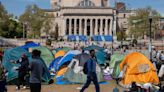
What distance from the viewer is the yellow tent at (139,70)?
70.5 feet

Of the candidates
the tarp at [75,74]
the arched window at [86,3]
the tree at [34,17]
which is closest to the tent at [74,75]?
the tarp at [75,74]

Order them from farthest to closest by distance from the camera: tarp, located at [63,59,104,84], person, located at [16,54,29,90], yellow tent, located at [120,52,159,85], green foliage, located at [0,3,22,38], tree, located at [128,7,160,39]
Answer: tree, located at [128,7,160,39] < green foliage, located at [0,3,22,38] < tarp, located at [63,59,104,84] < yellow tent, located at [120,52,159,85] < person, located at [16,54,29,90]

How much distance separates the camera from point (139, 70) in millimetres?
22078

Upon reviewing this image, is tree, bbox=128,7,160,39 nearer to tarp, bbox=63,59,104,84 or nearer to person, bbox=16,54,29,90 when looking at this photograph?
tarp, bbox=63,59,104,84

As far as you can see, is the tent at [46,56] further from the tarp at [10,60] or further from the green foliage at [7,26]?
the green foliage at [7,26]

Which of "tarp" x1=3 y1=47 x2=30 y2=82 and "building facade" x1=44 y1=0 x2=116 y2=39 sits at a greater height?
"building facade" x1=44 y1=0 x2=116 y2=39

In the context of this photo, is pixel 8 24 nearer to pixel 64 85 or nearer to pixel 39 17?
pixel 39 17

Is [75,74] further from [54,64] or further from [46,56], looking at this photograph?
[46,56]

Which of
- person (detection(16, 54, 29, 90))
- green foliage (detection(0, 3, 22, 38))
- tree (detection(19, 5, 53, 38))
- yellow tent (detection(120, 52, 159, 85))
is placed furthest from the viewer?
tree (detection(19, 5, 53, 38))

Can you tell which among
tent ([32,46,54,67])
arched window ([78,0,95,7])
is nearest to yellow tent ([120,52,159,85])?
tent ([32,46,54,67])

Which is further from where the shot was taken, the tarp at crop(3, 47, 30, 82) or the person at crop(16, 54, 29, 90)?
the tarp at crop(3, 47, 30, 82)

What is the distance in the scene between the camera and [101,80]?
24938mm

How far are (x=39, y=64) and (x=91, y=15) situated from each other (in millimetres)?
135946

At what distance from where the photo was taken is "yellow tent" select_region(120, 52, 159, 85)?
2148 centimetres
